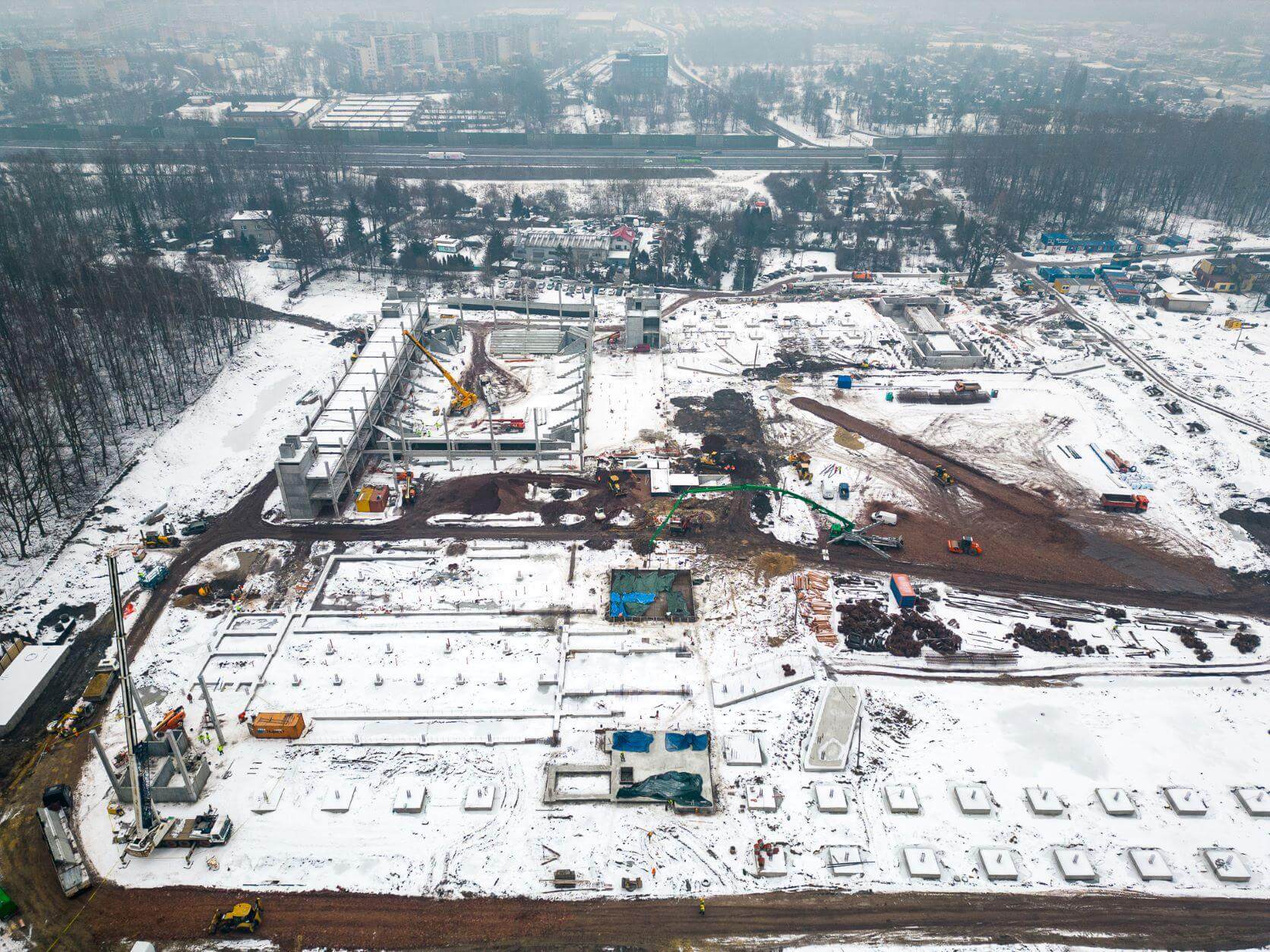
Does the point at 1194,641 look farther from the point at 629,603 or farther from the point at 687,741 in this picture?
the point at 629,603

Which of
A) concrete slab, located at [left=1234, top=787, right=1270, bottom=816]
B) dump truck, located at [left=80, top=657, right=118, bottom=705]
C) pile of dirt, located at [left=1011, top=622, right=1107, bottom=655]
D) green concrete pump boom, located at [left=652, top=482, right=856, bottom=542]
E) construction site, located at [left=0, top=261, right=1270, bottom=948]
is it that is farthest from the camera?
green concrete pump boom, located at [left=652, top=482, right=856, bottom=542]

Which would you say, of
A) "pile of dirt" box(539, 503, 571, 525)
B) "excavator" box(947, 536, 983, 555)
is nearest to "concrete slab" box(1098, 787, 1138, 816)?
"excavator" box(947, 536, 983, 555)

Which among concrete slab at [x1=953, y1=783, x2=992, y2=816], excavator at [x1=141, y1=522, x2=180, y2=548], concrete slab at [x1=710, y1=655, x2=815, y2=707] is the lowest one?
concrete slab at [x1=953, y1=783, x2=992, y2=816]

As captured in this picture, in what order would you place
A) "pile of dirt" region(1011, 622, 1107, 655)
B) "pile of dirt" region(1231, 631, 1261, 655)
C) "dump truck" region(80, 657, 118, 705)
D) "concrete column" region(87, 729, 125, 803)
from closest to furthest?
1. "concrete column" region(87, 729, 125, 803)
2. "dump truck" region(80, 657, 118, 705)
3. "pile of dirt" region(1011, 622, 1107, 655)
4. "pile of dirt" region(1231, 631, 1261, 655)

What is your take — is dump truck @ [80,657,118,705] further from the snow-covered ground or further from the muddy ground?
the snow-covered ground

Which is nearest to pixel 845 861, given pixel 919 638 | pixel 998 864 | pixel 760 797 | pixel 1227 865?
pixel 760 797

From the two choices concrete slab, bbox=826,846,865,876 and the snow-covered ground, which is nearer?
concrete slab, bbox=826,846,865,876

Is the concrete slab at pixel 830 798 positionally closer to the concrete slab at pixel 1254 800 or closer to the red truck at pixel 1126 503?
the concrete slab at pixel 1254 800

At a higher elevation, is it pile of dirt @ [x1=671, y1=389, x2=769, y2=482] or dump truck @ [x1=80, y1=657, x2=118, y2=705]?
pile of dirt @ [x1=671, y1=389, x2=769, y2=482]
